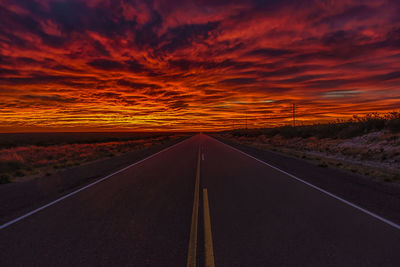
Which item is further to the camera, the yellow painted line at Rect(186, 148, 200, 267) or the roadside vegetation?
the roadside vegetation

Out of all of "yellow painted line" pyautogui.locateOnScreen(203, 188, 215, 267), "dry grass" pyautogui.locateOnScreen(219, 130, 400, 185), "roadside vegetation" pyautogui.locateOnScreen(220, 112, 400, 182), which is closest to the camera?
"yellow painted line" pyautogui.locateOnScreen(203, 188, 215, 267)

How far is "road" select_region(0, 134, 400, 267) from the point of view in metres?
3.61

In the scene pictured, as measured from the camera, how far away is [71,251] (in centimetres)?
388

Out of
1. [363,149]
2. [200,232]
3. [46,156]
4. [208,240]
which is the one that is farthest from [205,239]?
[46,156]

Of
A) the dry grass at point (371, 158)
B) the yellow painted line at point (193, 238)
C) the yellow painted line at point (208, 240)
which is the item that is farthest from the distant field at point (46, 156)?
the dry grass at point (371, 158)

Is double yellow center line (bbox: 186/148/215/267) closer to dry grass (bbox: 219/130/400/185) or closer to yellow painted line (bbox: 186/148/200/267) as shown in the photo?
yellow painted line (bbox: 186/148/200/267)

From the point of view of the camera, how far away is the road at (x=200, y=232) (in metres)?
3.61

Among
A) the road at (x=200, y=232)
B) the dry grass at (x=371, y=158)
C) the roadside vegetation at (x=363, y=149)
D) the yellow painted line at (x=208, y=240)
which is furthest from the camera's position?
the roadside vegetation at (x=363, y=149)

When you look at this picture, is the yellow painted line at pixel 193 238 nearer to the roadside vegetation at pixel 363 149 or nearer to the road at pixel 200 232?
the road at pixel 200 232

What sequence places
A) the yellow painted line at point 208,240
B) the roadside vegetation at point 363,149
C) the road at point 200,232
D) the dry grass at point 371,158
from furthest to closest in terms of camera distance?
the roadside vegetation at point 363,149, the dry grass at point 371,158, the road at point 200,232, the yellow painted line at point 208,240

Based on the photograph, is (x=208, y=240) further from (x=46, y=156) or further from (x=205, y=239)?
(x=46, y=156)

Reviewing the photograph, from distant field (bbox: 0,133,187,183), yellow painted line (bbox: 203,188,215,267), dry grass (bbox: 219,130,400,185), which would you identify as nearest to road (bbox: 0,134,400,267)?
yellow painted line (bbox: 203,188,215,267)

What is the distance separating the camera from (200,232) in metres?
4.54

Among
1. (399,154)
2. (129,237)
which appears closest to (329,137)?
(399,154)
